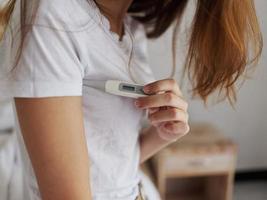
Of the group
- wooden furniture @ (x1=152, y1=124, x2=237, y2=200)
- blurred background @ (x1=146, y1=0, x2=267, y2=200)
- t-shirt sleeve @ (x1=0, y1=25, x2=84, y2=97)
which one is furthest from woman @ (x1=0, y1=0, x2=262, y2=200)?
blurred background @ (x1=146, y1=0, x2=267, y2=200)

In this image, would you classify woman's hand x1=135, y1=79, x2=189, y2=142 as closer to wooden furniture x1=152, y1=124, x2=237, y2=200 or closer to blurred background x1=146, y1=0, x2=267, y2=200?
wooden furniture x1=152, y1=124, x2=237, y2=200

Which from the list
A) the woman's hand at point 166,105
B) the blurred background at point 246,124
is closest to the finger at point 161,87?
the woman's hand at point 166,105

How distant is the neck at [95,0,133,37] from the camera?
668 mm

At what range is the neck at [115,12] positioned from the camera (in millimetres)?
668

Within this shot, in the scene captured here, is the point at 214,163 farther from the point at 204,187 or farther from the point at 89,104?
the point at 89,104

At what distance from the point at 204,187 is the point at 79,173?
4.64ft

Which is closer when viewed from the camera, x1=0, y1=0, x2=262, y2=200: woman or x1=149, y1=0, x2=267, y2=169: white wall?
x1=0, y1=0, x2=262, y2=200: woman

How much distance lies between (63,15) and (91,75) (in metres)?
0.10

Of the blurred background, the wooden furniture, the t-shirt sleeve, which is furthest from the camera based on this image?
the blurred background

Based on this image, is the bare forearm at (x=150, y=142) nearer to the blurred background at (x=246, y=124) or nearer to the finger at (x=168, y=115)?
the finger at (x=168, y=115)

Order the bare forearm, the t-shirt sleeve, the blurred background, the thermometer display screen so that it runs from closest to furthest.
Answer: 1. the t-shirt sleeve
2. the thermometer display screen
3. the bare forearm
4. the blurred background

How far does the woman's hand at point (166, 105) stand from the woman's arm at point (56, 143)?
0.45ft

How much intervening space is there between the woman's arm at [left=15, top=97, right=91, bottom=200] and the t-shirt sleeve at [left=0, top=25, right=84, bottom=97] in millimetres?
13

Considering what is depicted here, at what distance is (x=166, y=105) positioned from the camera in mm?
656
